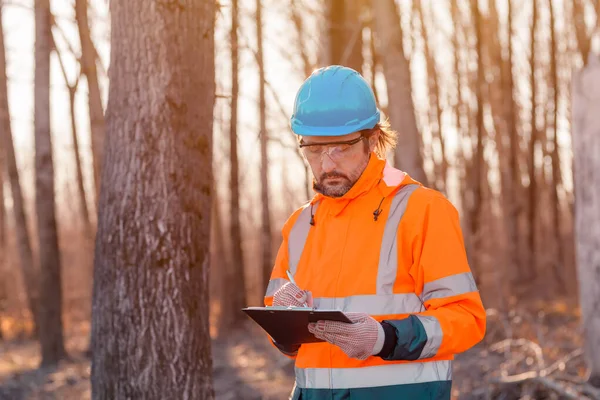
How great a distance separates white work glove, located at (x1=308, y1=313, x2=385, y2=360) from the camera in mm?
2475

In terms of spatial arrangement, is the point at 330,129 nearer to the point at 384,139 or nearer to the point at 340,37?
the point at 384,139

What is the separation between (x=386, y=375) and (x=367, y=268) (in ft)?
1.16

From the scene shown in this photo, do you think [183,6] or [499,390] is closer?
[183,6]

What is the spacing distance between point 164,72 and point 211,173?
1.97 ft

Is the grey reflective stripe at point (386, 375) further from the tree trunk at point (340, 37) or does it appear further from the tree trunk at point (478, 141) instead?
the tree trunk at point (478, 141)

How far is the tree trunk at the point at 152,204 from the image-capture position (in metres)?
4.12

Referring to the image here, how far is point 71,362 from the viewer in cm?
1180

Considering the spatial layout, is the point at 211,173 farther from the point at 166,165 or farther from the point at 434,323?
the point at 434,323

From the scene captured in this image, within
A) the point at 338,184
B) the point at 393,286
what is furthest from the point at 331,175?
the point at 393,286

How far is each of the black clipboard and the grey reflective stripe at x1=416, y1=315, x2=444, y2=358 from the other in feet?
0.84

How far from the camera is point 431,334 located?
8.32 feet

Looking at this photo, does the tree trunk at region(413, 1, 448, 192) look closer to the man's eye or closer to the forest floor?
the forest floor

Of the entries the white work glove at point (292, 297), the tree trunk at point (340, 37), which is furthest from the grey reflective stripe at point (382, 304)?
the tree trunk at point (340, 37)

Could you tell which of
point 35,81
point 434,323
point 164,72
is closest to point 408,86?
point 164,72
